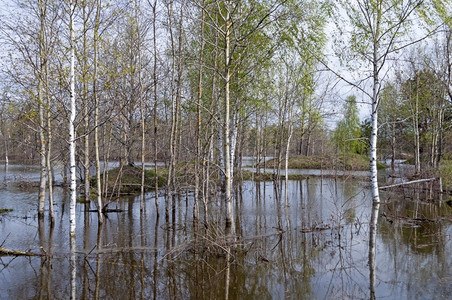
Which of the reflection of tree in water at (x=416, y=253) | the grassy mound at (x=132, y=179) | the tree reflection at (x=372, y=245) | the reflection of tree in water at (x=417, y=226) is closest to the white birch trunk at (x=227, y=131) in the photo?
the tree reflection at (x=372, y=245)

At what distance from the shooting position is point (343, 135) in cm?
5119

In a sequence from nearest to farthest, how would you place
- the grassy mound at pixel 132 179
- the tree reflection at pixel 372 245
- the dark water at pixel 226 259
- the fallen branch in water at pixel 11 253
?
the dark water at pixel 226 259 < the tree reflection at pixel 372 245 < the fallen branch in water at pixel 11 253 < the grassy mound at pixel 132 179

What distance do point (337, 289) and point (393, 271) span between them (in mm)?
1692

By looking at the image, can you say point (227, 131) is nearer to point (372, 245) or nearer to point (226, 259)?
point (226, 259)

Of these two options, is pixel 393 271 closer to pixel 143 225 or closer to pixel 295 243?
pixel 295 243

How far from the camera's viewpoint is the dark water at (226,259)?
6613 mm

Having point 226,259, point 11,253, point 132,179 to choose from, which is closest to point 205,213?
point 226,259

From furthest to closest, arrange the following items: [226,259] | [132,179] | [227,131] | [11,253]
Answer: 1. [132,179]
2. [227,131]
3. [11,253]
4. [226,259]

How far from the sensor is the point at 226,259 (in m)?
8.47

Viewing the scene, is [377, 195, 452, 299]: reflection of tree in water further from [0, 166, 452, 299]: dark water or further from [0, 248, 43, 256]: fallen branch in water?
[0, 248, 43, 256]: fallen branch in water

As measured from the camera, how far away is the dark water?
6.61 metres

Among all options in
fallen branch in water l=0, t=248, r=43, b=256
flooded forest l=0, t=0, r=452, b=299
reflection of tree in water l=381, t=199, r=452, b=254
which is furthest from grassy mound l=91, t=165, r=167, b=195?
reflection of tree in water l=381, t=199, r=452, b=254

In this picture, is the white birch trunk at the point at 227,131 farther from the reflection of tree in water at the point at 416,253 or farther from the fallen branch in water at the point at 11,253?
the fallen branch in water at the point at 11,253

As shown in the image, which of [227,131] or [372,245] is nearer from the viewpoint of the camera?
[227,131]
